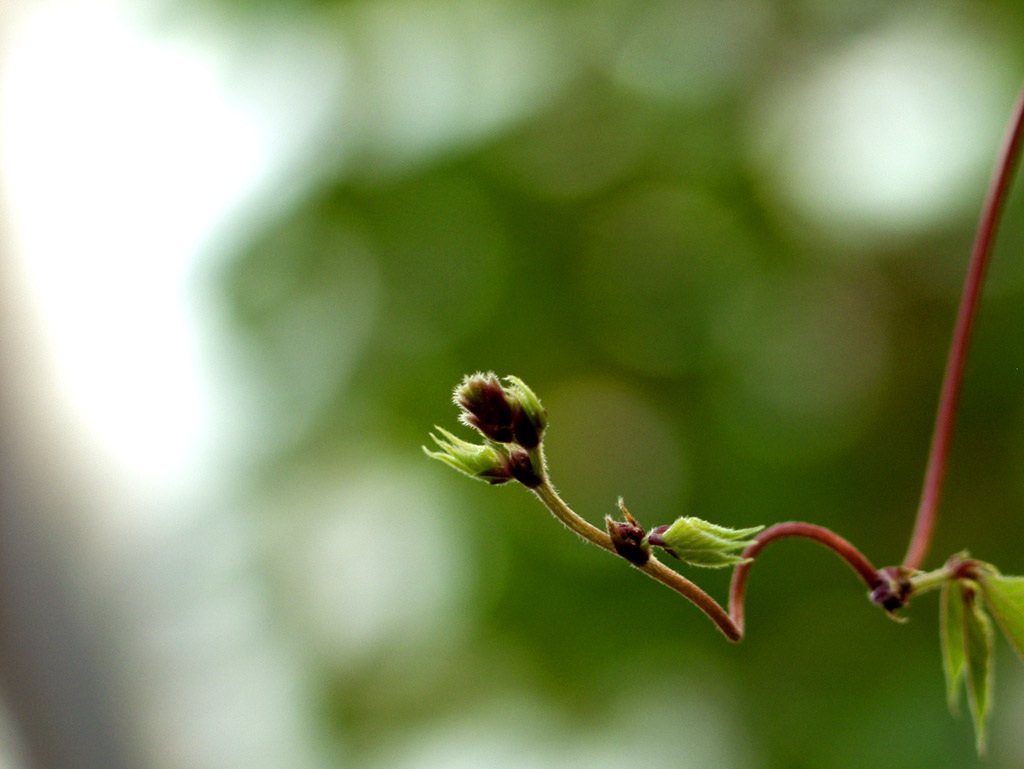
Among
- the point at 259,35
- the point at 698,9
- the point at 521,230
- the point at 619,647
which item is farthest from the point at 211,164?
the point at 619,647

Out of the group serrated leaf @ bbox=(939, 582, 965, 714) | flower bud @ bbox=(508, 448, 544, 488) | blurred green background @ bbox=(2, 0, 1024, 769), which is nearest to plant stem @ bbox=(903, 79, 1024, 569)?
serrated leaf @ bbox=(939, 582, 965, 714)

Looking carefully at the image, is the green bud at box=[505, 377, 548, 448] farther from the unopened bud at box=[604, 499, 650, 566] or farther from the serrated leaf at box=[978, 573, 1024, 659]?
the serrated leaf at box=[978, 573, 1024, 659]

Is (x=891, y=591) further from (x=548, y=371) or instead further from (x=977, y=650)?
(x=548, y=371)

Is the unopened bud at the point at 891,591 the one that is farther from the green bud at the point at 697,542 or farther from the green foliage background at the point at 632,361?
the green foliage background at the point at 632,361

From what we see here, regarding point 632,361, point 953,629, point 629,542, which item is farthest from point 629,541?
point 632,361

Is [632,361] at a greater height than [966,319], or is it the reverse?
[966,319]

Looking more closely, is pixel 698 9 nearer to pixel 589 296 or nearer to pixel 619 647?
pixel 589 296
